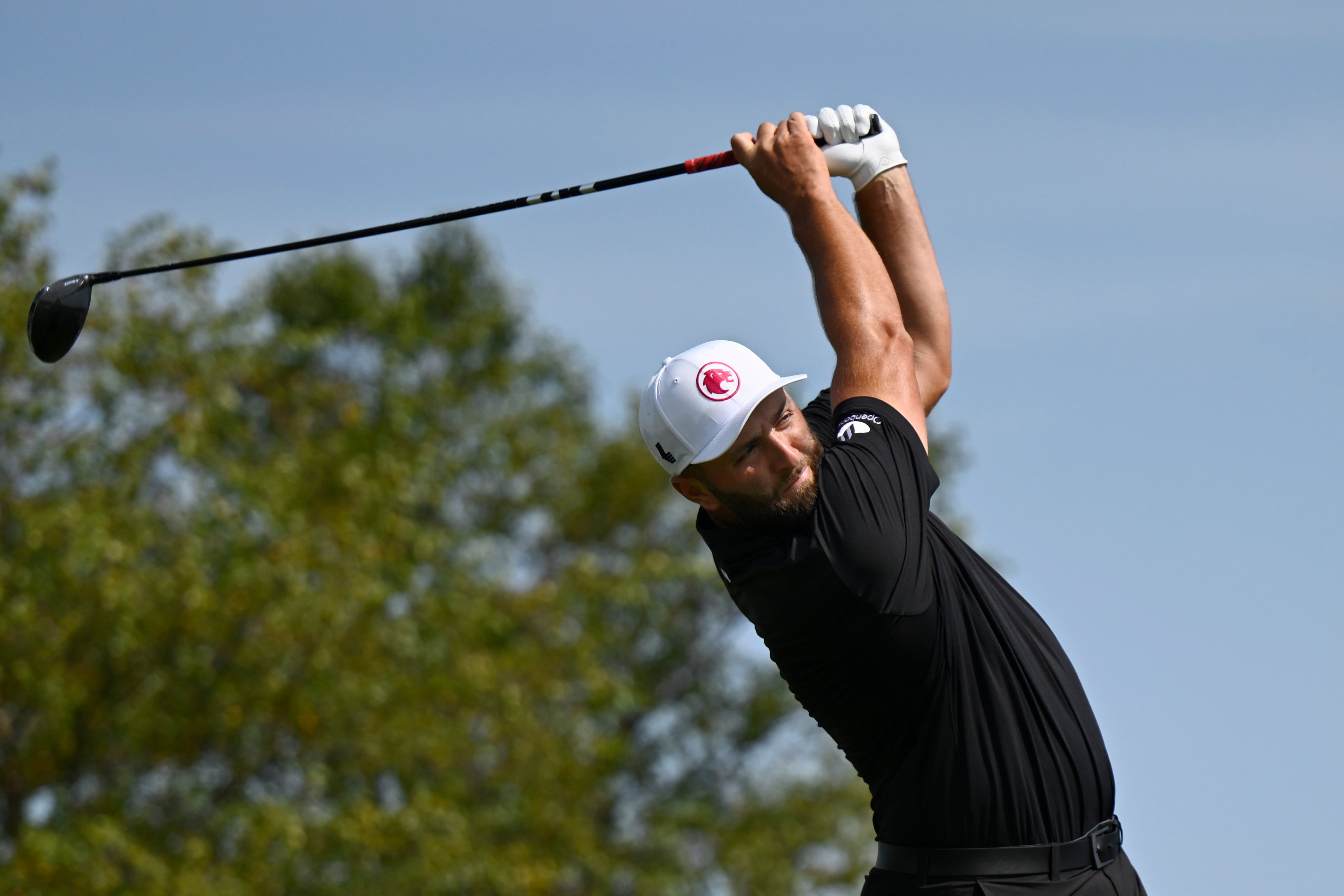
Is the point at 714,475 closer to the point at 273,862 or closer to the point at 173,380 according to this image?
the point at 273,862

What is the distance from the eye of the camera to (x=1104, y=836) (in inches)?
143

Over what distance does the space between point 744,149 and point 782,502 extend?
103 centimetres

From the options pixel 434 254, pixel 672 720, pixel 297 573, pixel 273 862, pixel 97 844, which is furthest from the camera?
pixel 434 254

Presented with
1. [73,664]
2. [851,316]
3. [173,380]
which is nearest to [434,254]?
[173,380]

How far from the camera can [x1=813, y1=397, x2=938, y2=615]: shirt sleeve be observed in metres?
3.50

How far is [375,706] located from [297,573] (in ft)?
4.55

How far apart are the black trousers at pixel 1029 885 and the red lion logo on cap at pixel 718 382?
1136 mm

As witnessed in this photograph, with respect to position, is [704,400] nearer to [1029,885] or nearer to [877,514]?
[877,514]

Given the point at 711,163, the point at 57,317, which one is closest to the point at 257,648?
the point at 57,317

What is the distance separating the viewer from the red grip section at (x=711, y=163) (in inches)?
171

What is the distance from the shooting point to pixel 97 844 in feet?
37.9

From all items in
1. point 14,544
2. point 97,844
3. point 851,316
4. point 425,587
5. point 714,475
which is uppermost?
point 425,587

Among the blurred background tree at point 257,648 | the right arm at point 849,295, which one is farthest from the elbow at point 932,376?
the blurred background tree at point 257,648

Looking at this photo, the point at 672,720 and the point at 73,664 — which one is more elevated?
the point at 672,720
